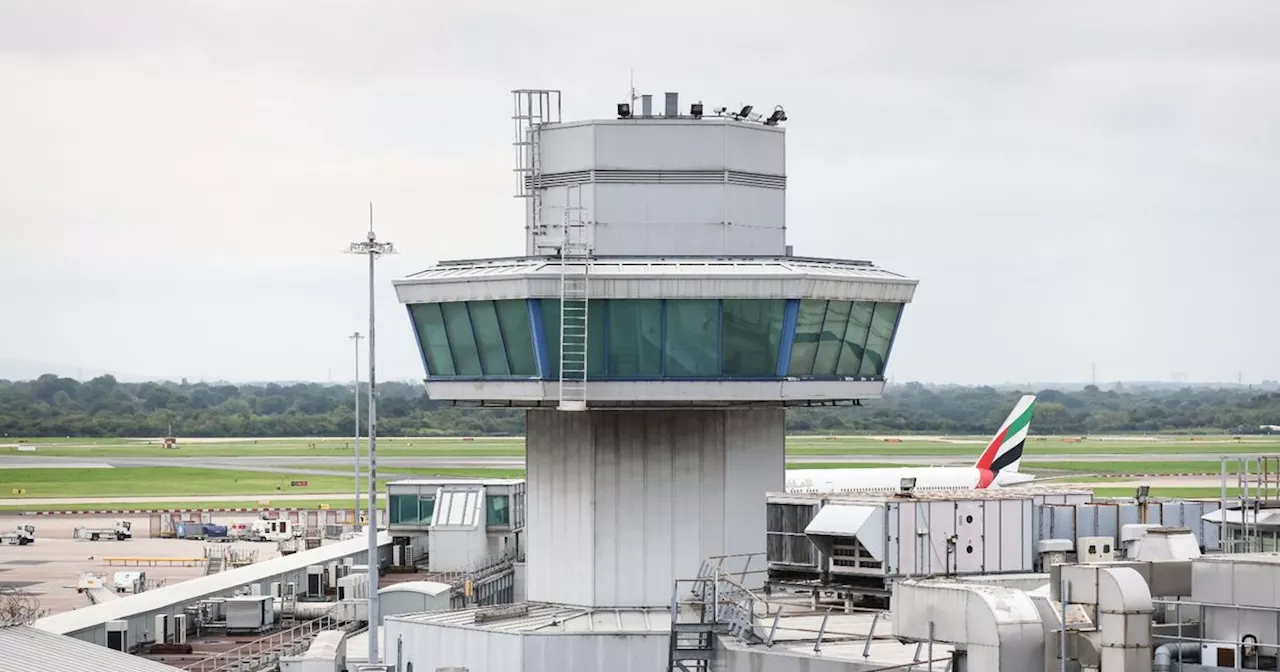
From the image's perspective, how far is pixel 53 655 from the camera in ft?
145

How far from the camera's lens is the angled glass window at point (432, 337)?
46281 millimetres

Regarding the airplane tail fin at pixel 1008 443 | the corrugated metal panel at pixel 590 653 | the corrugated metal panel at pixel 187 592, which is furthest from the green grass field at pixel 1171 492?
the corrugated metal panel at pixel 590 653

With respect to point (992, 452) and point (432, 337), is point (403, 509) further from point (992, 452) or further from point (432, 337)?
point (992, 452)

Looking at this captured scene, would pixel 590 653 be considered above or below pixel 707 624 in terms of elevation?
below

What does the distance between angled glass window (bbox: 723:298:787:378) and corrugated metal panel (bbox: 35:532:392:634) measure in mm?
26191

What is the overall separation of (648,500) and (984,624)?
851 inches

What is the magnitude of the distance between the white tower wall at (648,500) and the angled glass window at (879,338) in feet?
12.4

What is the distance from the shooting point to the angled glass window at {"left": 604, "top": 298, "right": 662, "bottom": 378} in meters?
43.9

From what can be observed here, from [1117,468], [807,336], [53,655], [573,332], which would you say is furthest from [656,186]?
[1117,468]

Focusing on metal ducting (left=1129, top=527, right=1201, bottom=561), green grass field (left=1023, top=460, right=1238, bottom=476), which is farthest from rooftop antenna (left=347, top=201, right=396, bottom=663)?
green grass field (left=1023, top=460, right=1238, bottom=476)

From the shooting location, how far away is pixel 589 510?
154 ft

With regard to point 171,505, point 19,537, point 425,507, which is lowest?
point 19,537

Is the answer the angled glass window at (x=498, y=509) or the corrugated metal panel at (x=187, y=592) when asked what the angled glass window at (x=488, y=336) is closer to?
the corrugated metal panel at (x=187, y=592)

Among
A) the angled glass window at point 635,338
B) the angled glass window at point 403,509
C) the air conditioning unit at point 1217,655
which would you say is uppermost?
the angled glass window at point 635,338
